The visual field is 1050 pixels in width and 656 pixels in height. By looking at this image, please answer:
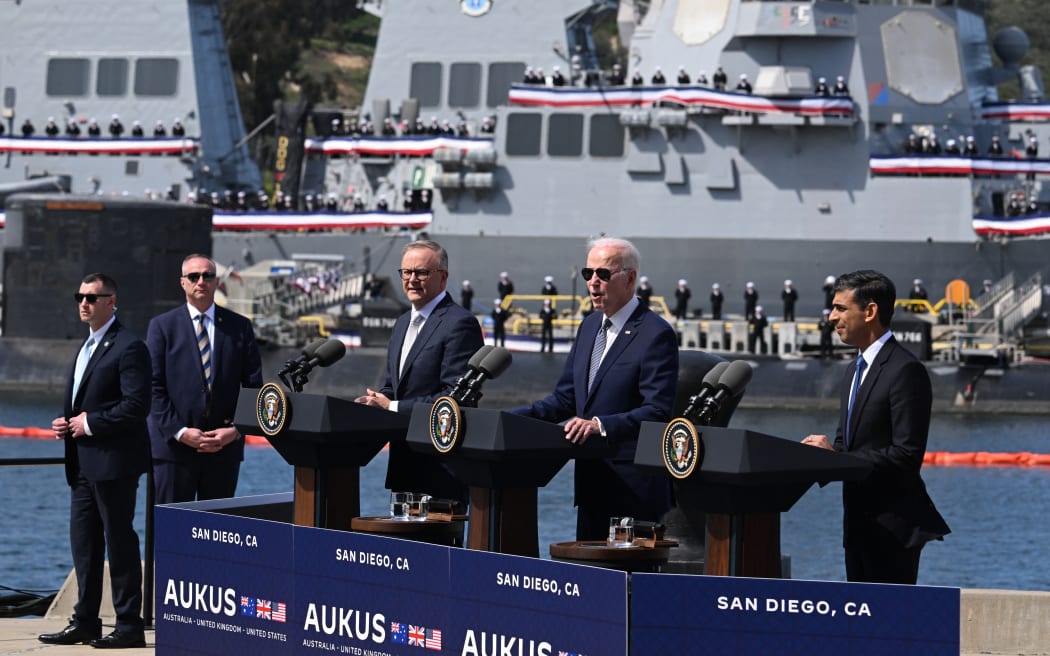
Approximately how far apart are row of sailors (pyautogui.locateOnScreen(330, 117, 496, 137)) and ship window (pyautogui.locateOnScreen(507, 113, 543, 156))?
6.21 ft

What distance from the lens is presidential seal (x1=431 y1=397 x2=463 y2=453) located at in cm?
771

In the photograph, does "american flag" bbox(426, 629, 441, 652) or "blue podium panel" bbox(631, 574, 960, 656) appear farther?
"american flag" bbox(426, 629, 441, 652)

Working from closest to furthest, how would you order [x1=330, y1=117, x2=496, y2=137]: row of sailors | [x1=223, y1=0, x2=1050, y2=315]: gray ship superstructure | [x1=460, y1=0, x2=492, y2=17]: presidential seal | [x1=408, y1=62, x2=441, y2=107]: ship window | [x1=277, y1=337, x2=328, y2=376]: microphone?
[x1=277, y1=337, x2=328, y2=376]: microphone
[x1=223, y1=0, x2=1050, y2=315]: gray ship superstructure
[x1=330, y1=117, x2=496, y2=137]: row of sailors
[x1=460, y1=0, x2=492, y2=17]: presidential seal
[x1=408, y1=62, x2=441, y2=107]: ship window

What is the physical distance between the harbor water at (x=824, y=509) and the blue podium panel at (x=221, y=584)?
8835 mm

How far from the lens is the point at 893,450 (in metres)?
7.53

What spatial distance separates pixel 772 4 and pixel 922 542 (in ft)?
115

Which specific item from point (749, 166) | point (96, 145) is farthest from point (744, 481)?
point (96, 145)

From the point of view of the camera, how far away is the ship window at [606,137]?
4419 cm

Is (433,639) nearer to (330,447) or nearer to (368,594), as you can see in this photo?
(368,594)

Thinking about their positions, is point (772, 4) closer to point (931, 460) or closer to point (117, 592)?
point (931, 460)

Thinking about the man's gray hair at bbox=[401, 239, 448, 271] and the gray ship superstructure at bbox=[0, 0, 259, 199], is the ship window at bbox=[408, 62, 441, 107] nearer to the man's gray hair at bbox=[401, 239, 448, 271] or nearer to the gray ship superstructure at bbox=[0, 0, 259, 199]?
the gray ship superstructure at bbox=[0, 0, 259, 199]

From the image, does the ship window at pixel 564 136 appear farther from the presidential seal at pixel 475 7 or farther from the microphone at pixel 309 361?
the microphone at pixel 309 361

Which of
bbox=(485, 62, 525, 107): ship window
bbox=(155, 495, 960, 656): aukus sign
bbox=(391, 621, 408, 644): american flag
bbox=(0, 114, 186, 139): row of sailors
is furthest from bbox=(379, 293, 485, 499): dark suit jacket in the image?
bbox=(0, 114, 186, 139): row of sailors

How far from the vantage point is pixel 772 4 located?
41531 mm
